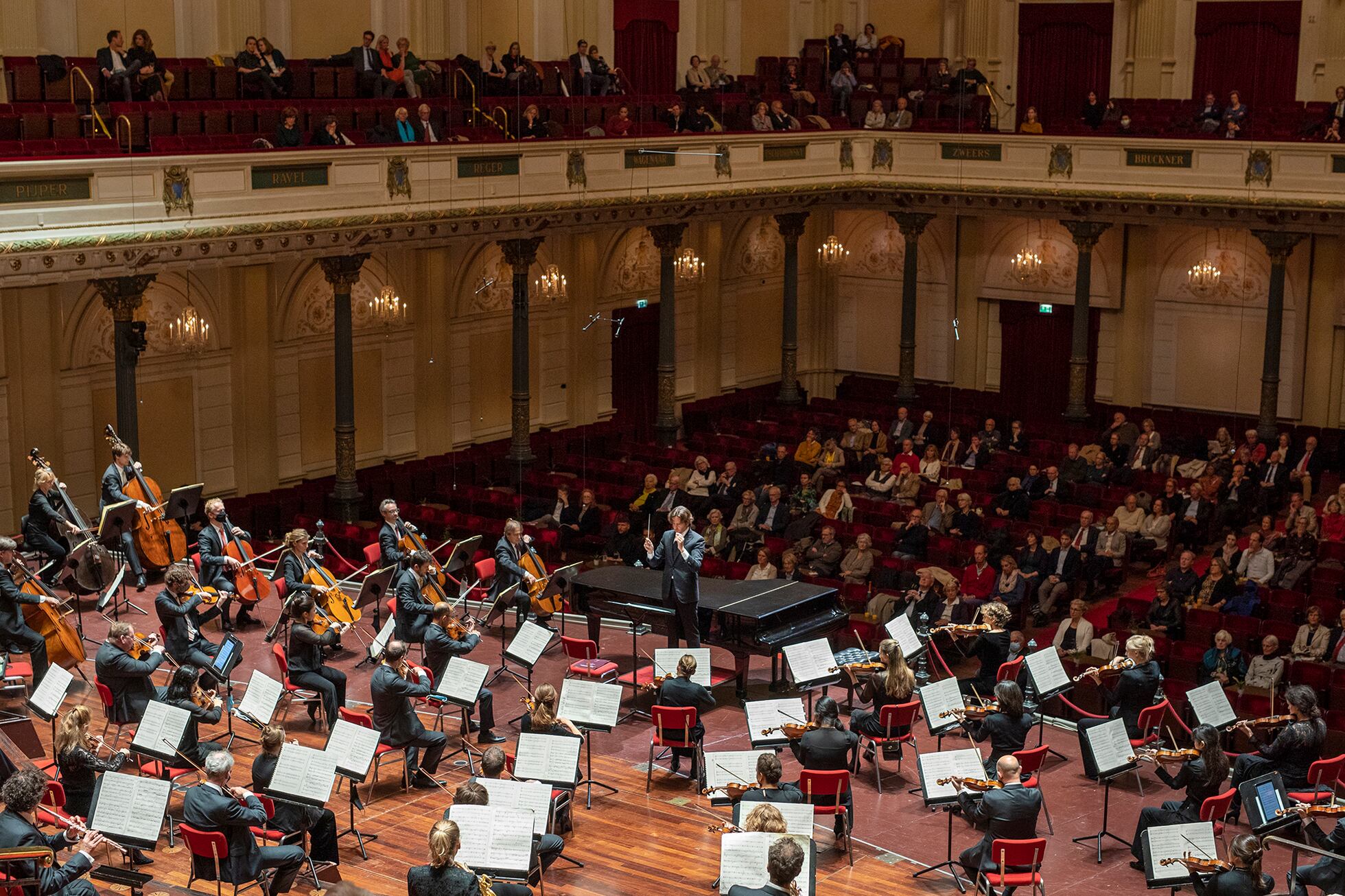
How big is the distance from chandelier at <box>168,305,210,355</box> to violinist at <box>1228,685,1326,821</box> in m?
12.6

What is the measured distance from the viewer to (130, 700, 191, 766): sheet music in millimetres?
11250

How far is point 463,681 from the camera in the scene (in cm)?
1245

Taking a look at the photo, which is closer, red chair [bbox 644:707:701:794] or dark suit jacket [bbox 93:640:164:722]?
dark suit jacket [bbox 93:640:164:722]

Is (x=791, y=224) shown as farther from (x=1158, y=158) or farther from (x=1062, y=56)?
(x=1158, y=158)

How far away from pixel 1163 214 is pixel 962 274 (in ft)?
15.6

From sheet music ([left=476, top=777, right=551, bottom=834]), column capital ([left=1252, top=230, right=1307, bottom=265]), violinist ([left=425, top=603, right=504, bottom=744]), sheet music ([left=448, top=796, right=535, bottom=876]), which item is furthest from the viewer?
column capital ([left=1252, top=230, right=1307, bottom=265])

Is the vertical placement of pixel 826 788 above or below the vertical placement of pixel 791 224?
below

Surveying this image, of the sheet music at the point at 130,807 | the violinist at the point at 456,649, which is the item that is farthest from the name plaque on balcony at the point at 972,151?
the sheet music at the point at 130,807

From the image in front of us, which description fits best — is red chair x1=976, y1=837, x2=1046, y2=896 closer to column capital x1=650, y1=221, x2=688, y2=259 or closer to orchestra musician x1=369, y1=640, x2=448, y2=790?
orchestra musician x1=369, y1=640, x2=448, y2=790

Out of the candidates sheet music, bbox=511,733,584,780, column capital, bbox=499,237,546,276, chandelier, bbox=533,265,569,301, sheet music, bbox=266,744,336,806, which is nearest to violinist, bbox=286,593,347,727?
sheet music, bbox=511,733,584,780

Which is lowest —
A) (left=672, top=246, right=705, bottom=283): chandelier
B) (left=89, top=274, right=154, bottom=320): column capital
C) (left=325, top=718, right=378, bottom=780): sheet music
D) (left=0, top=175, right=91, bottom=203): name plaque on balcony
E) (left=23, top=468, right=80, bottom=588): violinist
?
(left=325, top=718, right=378, bottom=780): sheet music

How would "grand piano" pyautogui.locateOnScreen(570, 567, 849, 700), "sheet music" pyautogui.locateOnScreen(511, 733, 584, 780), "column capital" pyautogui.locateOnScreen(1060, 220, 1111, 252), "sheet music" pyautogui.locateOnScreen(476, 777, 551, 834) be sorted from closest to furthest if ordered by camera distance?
1. "sheet music" pyautogui.locateOnScreen(476, 777, 551, 834)
2. "sheet music" pyautogui.locateOnScreen(511, 733, 584, 780)
3. "grand piano" pyautogui.locateOnScreen(570, 567, 849, 700)
4. "column capital" pyautogui.locateOnScreen(1060, 220, 1111, 252)

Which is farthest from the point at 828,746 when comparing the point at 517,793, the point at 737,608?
the point at 737,608

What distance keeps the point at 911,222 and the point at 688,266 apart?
3.56 meters
